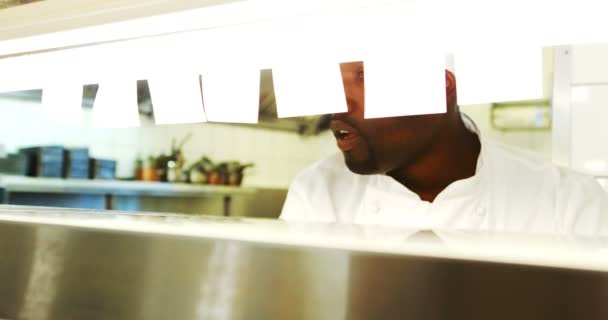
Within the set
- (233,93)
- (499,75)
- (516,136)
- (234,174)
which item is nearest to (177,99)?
(233,93)

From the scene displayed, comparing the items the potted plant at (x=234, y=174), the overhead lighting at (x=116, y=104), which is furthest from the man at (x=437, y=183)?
the potted plant at (x=234, y=174)

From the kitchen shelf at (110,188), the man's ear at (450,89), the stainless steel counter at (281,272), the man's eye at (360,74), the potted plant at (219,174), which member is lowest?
the kitchen shelf at (110,188)

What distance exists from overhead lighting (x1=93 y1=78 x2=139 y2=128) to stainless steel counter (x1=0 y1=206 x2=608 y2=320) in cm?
12

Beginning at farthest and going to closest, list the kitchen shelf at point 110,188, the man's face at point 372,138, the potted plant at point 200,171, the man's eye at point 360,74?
the potted plant at point 200,171 < the kitchen shelf at point 110,188 < the man's face at point 372,138 < the man's eye at point 360,74

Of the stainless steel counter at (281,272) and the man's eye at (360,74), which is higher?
the man's eye at (360,74)

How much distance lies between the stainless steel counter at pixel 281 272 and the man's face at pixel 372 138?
0.99 metres

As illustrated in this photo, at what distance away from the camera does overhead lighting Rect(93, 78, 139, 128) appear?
0.62 metres

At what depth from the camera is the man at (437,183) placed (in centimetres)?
151

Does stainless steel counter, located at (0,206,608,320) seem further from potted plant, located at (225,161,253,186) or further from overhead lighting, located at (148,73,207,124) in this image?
potted plant, located at (225,161,253,186)

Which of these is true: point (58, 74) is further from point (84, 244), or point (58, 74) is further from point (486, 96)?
point (486, 96)

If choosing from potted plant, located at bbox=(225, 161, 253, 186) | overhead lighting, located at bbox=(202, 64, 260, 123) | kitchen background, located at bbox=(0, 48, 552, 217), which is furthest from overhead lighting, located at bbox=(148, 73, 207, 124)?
potted plant, located at bbox=(225, 161, 253, 186)

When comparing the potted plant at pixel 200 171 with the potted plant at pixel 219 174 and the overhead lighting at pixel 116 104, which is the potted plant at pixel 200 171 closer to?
the potted plant at pixel 219 174

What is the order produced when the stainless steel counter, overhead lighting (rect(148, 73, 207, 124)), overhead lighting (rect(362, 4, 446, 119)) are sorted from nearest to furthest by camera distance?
the stainless steel counter
overhead lighting (rect(362, 4, 446, 119))
overhead lighting (rect(148, 73, 207, 124))

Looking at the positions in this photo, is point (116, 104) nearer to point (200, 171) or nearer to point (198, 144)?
point (200, 171)
